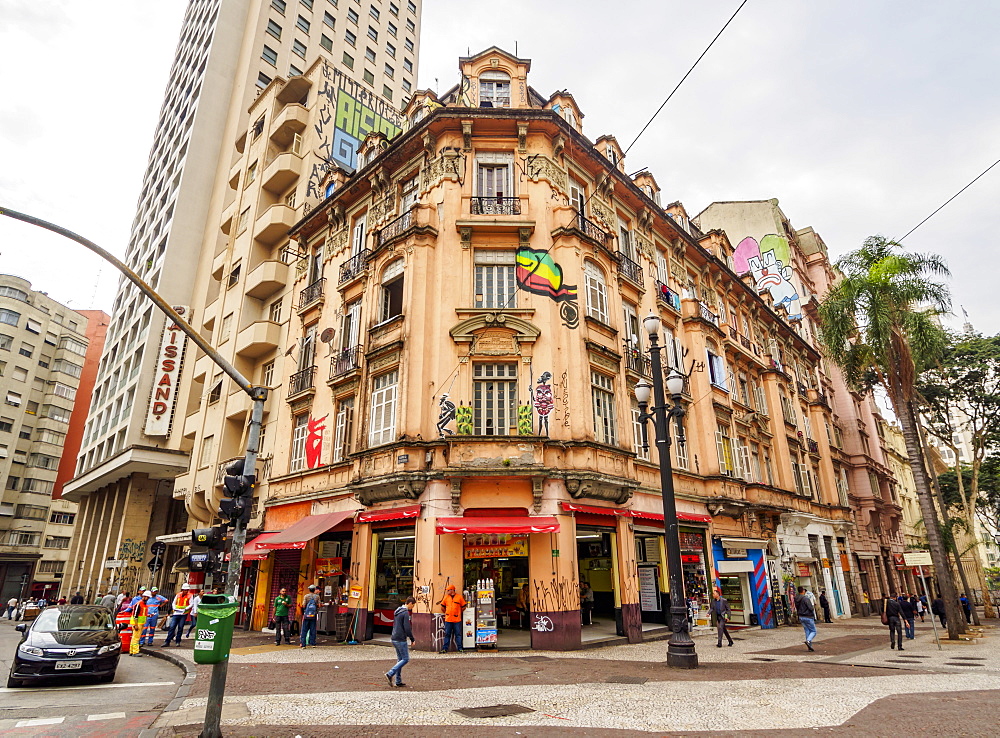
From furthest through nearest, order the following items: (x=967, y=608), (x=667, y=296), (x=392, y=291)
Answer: (x=967, y=608), (x=667, y=296), (x=392, y=291)

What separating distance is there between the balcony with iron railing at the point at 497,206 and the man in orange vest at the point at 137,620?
1579 centimetres

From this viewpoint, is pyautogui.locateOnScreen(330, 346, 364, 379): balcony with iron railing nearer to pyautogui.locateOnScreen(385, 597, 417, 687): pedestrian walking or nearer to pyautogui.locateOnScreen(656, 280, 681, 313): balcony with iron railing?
pyautogui.locateOnScreen(385, 597, 417, 687): pedestrian walking

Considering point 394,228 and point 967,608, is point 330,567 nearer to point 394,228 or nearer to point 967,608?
point 394,228

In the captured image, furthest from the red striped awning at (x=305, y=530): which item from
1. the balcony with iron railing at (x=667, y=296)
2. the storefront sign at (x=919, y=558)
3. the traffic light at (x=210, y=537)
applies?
the storefront sign at (x=919, y=558)

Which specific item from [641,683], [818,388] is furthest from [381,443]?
[818,388]

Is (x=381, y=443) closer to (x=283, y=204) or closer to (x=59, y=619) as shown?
(x=59, y=619)

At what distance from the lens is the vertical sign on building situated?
31.4 meters

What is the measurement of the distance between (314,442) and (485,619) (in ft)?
32.8

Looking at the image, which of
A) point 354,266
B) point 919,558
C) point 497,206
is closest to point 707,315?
point 919,558

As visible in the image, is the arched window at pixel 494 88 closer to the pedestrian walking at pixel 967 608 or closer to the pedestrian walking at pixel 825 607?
the pedestrian walking at pixel 825 607

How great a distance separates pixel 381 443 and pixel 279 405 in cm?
840

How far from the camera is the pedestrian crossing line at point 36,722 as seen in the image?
7738 millimetres

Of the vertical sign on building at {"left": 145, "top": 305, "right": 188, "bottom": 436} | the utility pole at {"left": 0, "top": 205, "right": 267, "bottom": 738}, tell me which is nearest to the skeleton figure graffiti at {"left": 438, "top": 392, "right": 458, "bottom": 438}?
the utility pole at {"left": 0, "top": 205, "right": 267, "bottom": 738}

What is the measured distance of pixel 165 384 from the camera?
1251 inches
